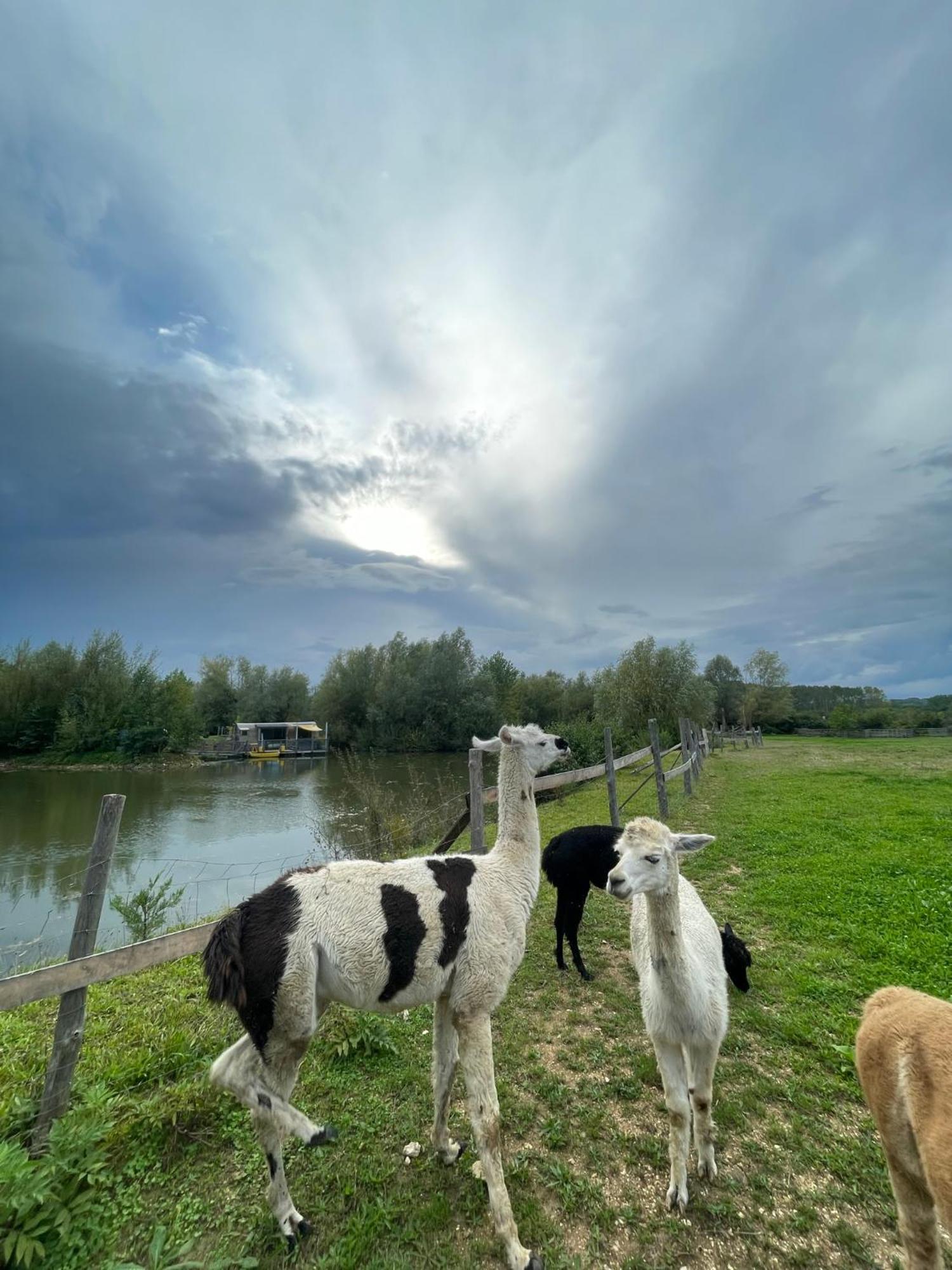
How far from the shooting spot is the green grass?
7.27 feet

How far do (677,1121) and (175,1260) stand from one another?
227 centimetres

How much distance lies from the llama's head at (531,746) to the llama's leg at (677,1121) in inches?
60.5

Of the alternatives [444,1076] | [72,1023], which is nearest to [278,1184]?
[444,1076]

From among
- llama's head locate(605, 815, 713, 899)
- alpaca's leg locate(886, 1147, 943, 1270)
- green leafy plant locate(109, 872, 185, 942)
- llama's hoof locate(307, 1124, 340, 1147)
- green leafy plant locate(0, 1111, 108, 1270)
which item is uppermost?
llama's head locate(605, 815, 713, 899)

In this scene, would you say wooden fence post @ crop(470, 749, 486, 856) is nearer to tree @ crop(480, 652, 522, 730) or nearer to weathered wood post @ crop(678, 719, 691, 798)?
weathered wood post @ crop(678, 719, 691, 798)

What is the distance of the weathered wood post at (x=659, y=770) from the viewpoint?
30.7 feet

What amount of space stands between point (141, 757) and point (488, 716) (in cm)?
2696

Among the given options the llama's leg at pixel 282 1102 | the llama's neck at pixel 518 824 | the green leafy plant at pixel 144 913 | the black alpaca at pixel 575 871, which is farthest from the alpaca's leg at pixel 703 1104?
the green leafy plant at pixel 144 913

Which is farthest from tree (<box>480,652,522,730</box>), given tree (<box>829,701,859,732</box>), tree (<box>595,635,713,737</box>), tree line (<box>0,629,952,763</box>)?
tree (<box>829,701,859,732</box>)

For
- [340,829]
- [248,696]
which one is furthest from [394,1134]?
[248,696]

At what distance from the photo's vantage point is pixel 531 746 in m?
3.40

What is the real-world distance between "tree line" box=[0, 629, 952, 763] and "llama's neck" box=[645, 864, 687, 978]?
19821 millimetres

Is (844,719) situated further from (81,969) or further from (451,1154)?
(81,969)

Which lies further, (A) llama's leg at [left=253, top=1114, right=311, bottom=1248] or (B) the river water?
(B) the river water
